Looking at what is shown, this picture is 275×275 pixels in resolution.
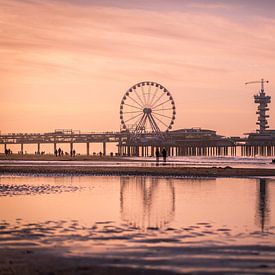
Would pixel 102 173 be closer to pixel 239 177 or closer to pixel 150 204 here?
pixel 239 177

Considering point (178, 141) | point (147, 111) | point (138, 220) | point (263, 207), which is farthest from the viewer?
point (178, 141)

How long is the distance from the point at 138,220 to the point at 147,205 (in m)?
3.88

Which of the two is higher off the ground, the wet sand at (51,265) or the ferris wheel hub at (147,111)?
the ferris wheel hub at (147,111)

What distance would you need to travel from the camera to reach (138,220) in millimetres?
15805

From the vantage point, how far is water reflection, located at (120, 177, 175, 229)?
15594mm

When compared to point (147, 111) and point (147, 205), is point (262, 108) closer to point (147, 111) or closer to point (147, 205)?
point (147, 111)

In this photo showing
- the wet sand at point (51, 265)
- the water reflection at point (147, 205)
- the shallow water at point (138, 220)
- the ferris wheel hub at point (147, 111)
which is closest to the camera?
the wet sand at point (51, 265)

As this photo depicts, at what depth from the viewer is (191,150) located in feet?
529

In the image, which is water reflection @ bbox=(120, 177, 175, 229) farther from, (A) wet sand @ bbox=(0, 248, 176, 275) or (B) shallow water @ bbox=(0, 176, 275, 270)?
(A) wet sand @ bbox=(0, 248, 176, 275)

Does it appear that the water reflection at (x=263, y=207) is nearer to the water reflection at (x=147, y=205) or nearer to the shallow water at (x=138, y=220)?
the shallow water at (x=138, y=220)

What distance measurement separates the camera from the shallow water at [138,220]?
39.4ft

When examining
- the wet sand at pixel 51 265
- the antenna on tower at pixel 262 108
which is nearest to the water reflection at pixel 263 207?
the wet sand at pixel 51 265

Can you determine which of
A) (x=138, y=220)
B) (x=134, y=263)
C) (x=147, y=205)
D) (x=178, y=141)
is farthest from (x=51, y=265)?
(x=178, y=141)

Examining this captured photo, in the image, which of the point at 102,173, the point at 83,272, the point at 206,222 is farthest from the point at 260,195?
the point at 102,173
